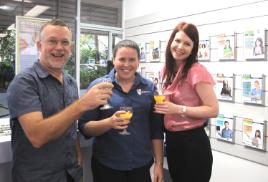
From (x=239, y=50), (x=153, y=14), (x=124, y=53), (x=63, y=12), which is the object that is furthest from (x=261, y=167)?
(x=63, y=12)

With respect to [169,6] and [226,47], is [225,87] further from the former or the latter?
[169,6]

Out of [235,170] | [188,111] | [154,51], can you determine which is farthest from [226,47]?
[188,111]

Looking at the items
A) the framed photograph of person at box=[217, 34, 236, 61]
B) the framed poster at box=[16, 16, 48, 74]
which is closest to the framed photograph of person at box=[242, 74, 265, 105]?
the framed photograph of person at box=[217, 34, 236, 61]

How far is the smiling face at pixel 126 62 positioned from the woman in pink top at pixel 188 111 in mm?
349

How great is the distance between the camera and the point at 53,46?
1.64 metres

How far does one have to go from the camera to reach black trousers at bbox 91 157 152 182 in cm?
185

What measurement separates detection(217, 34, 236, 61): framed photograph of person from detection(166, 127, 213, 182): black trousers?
1841 millimetres

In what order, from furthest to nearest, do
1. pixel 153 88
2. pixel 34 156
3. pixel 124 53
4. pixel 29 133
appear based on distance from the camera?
pixel 153 88 → pixel 124 53 → pixel 34 156 → pixel 29 133

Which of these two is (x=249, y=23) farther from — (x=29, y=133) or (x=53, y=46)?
(x=29, y=133)

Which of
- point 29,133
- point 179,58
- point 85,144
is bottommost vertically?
point 85,144

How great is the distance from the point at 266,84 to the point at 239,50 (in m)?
0.56

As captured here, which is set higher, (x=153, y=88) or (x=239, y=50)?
(x=239, y=50)

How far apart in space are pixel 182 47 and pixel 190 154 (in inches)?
30.1

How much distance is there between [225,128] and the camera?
12.2ft
